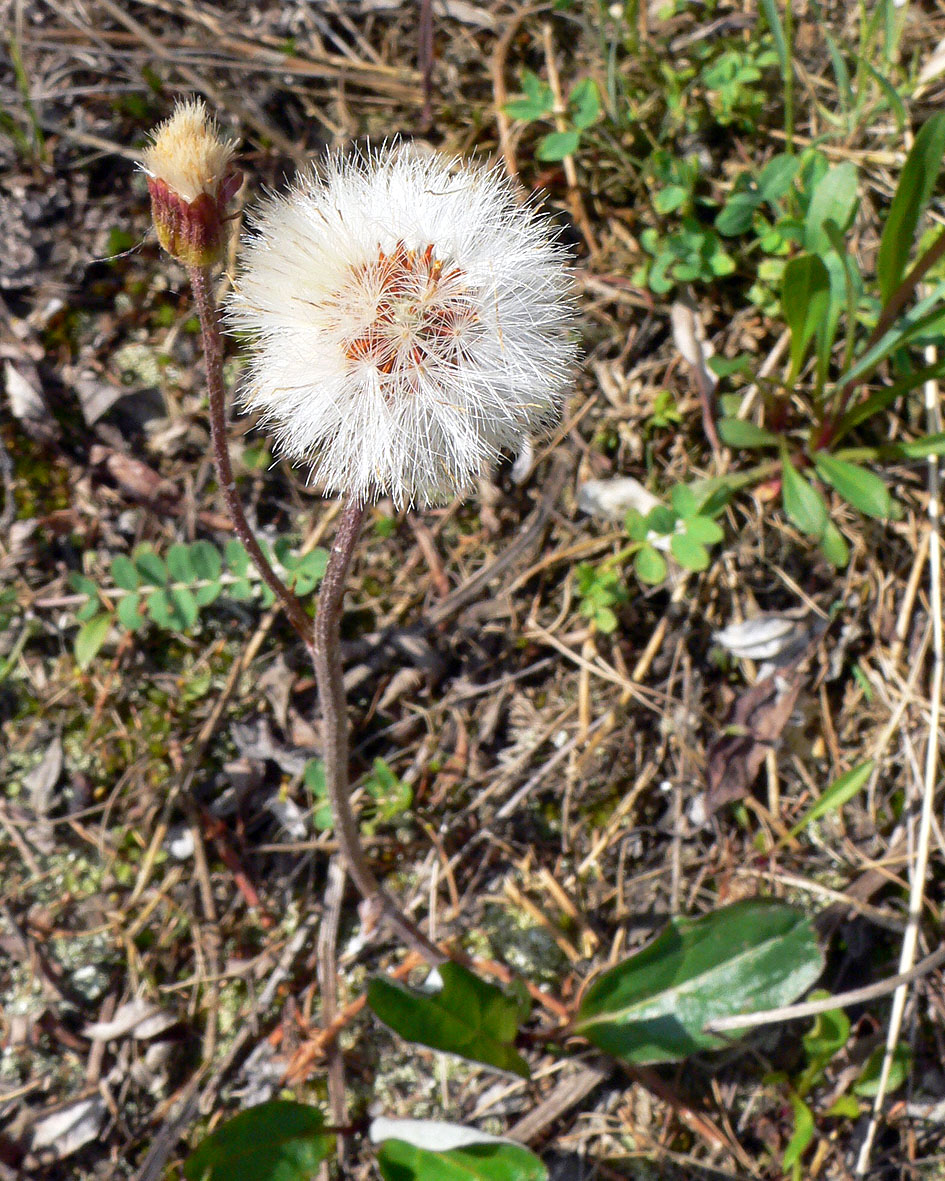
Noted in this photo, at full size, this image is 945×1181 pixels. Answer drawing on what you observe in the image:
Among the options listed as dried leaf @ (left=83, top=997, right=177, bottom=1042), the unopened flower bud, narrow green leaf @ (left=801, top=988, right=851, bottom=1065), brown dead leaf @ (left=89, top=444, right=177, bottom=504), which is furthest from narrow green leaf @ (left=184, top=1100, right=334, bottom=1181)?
the unopened flower bud

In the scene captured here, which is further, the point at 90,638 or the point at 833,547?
the point at 90,638

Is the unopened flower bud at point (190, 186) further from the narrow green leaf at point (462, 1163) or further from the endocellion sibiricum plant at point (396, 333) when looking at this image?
the narrow green leaf at point (462, 1163)

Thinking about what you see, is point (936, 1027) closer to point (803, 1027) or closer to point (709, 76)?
point (803, 1027)

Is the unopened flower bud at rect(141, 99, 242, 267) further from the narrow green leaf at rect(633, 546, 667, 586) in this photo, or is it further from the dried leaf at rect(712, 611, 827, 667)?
the dried leaf at rect(712, 611, 827, 667)

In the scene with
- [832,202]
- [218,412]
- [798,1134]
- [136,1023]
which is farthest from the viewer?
[136,1023]

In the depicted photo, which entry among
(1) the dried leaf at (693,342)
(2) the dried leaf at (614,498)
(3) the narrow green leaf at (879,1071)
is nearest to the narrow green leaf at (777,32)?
(1) the dried leaf at (693,342)

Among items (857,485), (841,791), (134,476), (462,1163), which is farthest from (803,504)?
(134,476)

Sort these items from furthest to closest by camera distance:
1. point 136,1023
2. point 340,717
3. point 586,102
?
point 586,102, point 136,1023, point 340,717

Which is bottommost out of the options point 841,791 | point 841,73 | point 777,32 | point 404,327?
point 841,791

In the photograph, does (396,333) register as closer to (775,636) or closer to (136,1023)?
(775,636)
